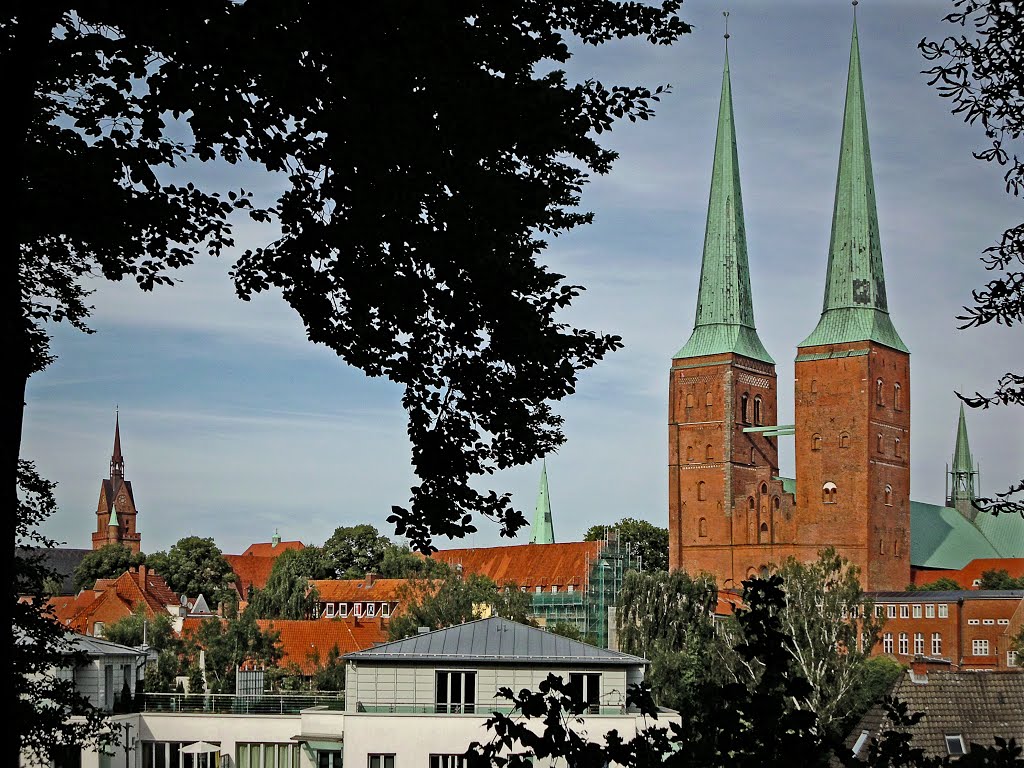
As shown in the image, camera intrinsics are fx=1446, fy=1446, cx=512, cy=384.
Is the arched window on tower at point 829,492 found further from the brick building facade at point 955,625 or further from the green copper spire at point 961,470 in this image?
the green copper spire at point 961,470

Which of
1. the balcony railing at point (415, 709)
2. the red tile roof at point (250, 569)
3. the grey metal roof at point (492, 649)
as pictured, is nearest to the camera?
the balcony railing at point (415, 709)

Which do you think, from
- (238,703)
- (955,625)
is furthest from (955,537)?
(238,703)

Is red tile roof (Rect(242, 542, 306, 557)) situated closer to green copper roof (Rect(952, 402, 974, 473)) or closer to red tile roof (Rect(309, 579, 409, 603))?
red tile roof (Rect(309, 579, 409, 603))

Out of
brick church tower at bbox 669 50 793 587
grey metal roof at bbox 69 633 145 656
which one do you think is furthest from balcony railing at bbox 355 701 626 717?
brick church tower at bbox 669 50 793 587

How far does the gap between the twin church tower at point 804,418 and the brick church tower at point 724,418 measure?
10 cm

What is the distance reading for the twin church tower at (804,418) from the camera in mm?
105000

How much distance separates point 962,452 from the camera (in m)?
152

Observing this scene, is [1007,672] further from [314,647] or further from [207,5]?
[314,647]

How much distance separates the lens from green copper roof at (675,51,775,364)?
11162 centimetres

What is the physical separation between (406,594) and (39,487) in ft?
208

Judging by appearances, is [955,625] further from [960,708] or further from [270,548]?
[270,548]

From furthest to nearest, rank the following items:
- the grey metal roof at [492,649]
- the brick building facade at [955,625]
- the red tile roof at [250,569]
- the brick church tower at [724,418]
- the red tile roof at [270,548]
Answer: the red tile roof at [270,548]
the red tile roof at [250,569]
the brick church tower at [724,418]
the brick building facade at [955,625]
the grey metal roof at [492,649]

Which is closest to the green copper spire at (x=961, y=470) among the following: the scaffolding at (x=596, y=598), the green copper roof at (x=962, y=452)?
the green copper roof at (x=962, y=452)

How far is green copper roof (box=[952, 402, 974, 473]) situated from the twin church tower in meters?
44.0
